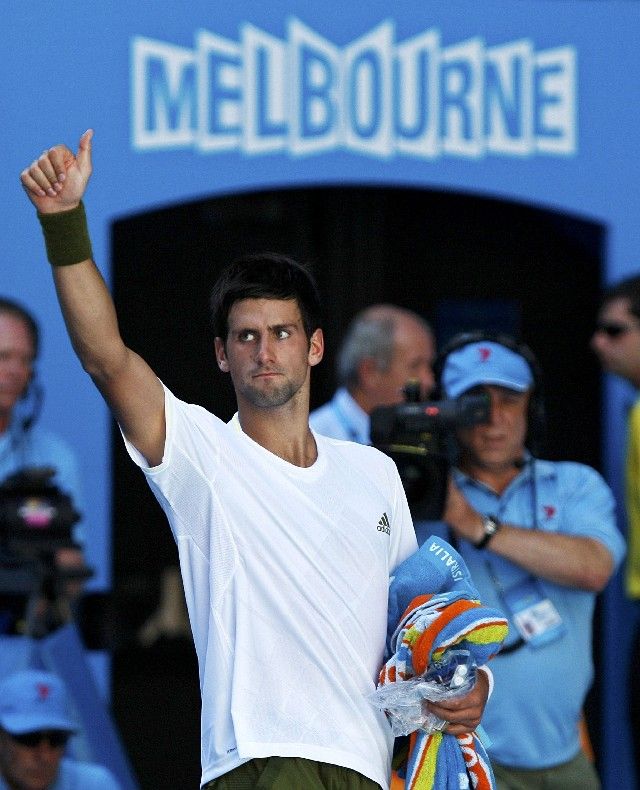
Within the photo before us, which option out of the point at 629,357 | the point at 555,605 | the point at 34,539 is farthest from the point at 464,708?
the point at 629,357

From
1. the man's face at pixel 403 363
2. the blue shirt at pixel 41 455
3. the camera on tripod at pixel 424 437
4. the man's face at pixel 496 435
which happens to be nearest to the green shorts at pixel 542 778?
the camera on tripod at pixel 424 437

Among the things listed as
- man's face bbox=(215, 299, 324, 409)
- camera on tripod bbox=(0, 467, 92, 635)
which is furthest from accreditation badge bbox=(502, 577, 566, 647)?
man's face bbox=(215, 299, 324, 409)

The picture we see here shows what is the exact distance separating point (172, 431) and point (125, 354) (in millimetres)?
179

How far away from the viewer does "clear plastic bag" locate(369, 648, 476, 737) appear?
3160mm

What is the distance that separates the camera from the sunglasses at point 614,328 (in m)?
5.62

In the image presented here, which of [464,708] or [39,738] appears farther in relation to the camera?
[39,738]

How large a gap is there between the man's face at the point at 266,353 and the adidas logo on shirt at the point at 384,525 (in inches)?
11.1

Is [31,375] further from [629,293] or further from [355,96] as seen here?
[629,293]

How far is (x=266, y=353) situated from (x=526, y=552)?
4.98 feet

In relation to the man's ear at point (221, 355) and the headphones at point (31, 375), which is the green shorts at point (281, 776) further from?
the headphones at point (31, 375)

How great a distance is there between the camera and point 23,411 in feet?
18.4

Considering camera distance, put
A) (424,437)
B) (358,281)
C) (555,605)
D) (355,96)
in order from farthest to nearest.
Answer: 1. (358,281)
2. (355,96)
3. (555,605)
4. (424,437)

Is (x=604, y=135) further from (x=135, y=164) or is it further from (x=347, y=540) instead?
(x=347, y=540)

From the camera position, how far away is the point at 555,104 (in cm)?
596
